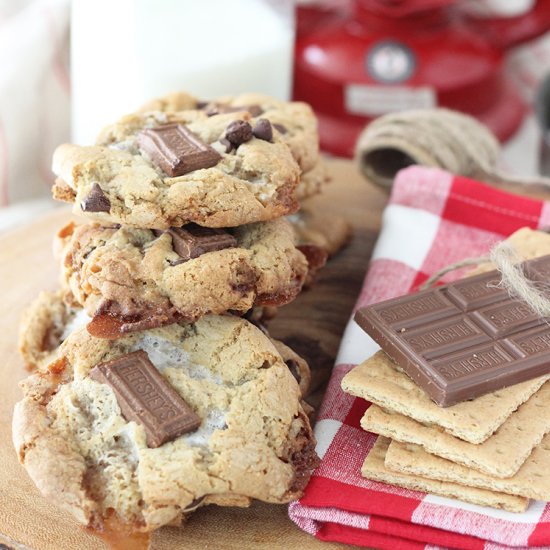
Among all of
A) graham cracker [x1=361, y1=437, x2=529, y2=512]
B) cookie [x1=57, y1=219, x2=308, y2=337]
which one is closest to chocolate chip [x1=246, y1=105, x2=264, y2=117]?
Result: cookie [x1=57, y1=219, x2=308, y2=337]

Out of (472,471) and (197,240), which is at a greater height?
(197,240)

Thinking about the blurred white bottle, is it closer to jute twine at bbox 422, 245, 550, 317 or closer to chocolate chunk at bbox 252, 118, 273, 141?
chocolate chunk at bbox 252, 118, 273, 141

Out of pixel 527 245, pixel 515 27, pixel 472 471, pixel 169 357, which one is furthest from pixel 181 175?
pixel 515 27

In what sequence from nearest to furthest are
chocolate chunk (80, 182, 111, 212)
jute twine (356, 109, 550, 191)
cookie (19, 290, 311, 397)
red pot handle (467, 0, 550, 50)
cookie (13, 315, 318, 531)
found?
cookie (13, 315, 318, 531) < chocolate chunk (80, 182, 111, 212) < cookie (19, 290, 311, 397) < jute twine (356, 109, 550, 191) < red pot handle (467, 0, 550, 50)

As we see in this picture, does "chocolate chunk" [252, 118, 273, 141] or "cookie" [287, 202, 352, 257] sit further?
"cookie" [287, 202, 352, 257]

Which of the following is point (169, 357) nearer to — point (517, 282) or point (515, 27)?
point (517, 282)

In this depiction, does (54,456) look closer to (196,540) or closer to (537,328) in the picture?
(196,540)

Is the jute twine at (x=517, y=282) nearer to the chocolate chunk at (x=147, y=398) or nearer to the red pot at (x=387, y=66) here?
the chocolate chunk at (x=147, y=398)
